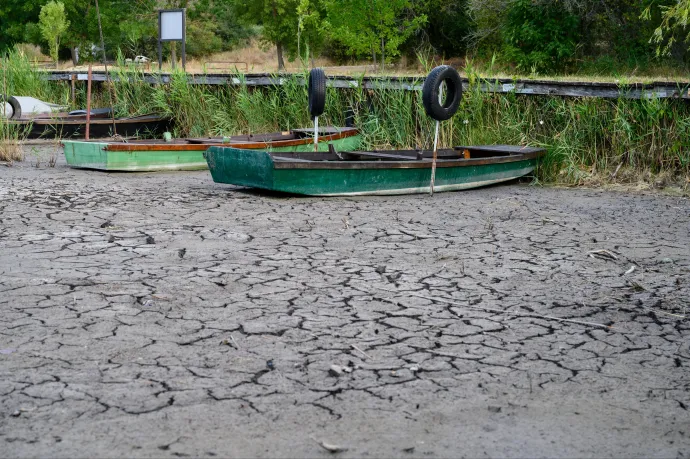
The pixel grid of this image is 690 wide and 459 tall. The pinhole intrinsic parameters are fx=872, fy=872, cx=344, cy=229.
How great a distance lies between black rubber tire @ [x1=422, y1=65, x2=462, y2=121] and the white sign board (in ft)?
33.5

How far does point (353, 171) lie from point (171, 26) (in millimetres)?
11030

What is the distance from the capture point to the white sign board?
19766 millimetres

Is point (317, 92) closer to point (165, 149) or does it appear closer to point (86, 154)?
point (165, 149)

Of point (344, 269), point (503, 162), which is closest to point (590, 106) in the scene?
point (503, 162)

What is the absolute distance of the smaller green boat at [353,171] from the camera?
10.1m

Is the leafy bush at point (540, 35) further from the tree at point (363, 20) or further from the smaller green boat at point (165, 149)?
the smaller green boat at point (165, 149)

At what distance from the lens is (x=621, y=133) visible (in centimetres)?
1221

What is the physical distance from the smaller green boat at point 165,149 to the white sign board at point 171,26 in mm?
6584

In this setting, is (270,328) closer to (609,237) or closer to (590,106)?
(609,237)

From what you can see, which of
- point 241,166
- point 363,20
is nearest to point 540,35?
point 363,20

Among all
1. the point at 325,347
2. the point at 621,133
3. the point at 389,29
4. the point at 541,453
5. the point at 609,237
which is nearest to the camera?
the point at 541,453

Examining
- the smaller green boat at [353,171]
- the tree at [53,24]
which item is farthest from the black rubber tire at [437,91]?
the tree at [53,24]

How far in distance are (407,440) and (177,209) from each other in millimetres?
6233

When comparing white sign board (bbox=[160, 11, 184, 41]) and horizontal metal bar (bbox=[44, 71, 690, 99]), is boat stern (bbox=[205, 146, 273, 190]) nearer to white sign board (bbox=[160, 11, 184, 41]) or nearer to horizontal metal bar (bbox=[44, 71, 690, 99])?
horizontal metal bar (bbox=[44, 71, 690, 99])
